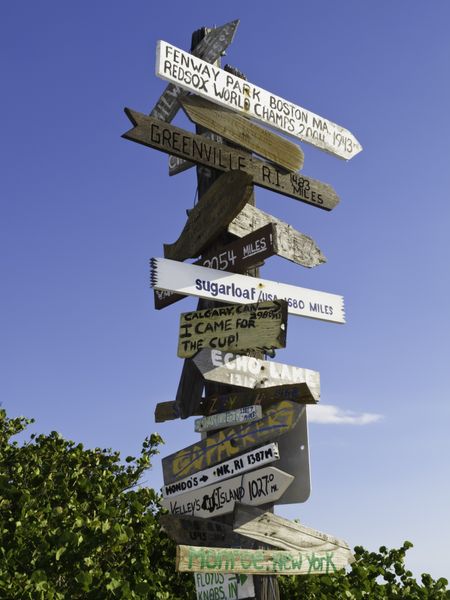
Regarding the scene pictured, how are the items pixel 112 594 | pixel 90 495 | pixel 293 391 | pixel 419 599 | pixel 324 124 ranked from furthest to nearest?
pixel 90 495 < pixel 419 599 < pixel 324 124 < pixel 112 594 < pixel 293 391

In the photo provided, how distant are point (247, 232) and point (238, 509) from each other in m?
3.12

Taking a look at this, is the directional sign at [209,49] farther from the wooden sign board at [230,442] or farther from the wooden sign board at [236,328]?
the wooden sign board at [230,442]

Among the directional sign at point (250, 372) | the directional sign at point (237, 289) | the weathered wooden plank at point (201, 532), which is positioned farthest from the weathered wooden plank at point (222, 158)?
the weathered wooden plank at point (201, 532)

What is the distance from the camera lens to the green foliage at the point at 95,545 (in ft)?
26.4

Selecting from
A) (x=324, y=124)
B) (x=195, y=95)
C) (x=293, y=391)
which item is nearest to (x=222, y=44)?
(x=195, y=95)

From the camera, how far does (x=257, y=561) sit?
20.9 feet

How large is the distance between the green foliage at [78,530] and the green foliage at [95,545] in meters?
0.01

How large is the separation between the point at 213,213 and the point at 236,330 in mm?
1594

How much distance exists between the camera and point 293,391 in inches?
273

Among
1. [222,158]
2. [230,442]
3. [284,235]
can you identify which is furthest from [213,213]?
[230,442]

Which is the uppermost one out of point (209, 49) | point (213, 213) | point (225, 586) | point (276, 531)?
point (209, 49)

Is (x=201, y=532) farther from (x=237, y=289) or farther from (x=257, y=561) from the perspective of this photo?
(x=237, y=289)

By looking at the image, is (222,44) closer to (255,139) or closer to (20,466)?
(255,139)

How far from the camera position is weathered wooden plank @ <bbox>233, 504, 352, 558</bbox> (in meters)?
6.52
